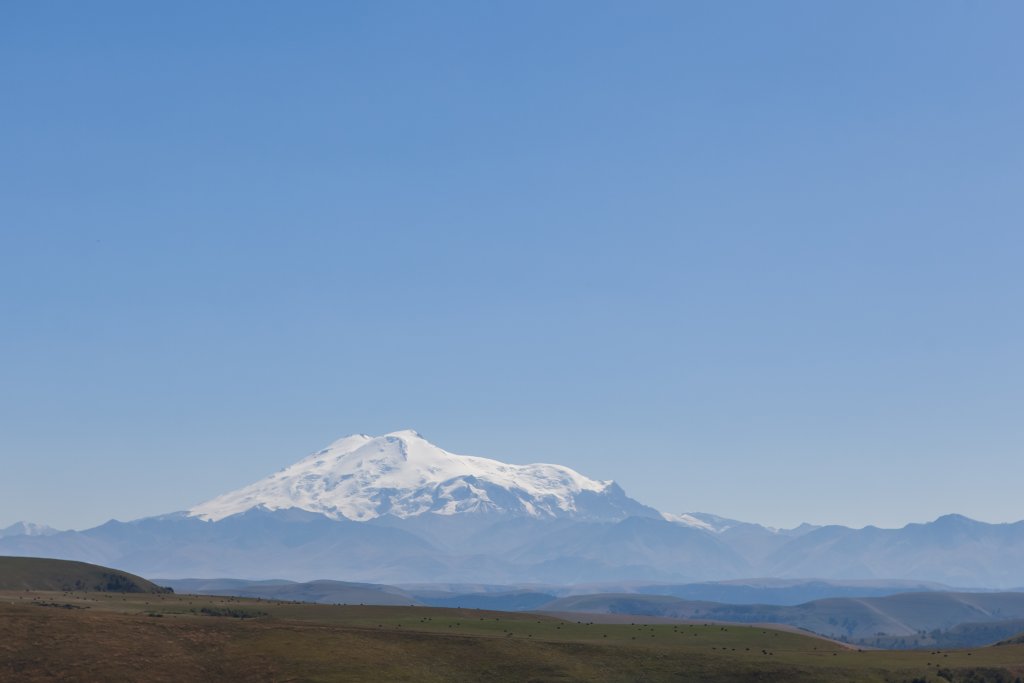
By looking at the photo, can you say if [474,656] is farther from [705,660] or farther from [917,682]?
[917,682]

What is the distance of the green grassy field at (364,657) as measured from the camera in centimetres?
14475

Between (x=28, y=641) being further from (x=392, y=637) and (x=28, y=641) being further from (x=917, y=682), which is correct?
(x=917, y=682)

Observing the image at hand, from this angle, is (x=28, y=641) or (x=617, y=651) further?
(x=617, y=651)

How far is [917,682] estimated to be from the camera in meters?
155

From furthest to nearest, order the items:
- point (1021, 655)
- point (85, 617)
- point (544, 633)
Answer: point (544, 633), point (1021, 655), point (85, 617)

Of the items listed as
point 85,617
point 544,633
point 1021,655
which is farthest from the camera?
point 544,633

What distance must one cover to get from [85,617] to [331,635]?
32.2 m

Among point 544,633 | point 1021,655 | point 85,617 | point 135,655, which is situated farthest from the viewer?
point 544,633

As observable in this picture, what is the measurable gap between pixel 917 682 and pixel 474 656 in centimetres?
5652

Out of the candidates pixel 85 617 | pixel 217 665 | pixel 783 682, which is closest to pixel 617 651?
pixel 783 682

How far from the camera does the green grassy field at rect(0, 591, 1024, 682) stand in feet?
475

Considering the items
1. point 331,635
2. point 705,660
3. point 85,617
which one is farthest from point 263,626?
point 705,660

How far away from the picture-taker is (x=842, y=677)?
156375 mm

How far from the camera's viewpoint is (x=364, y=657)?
154125mm
